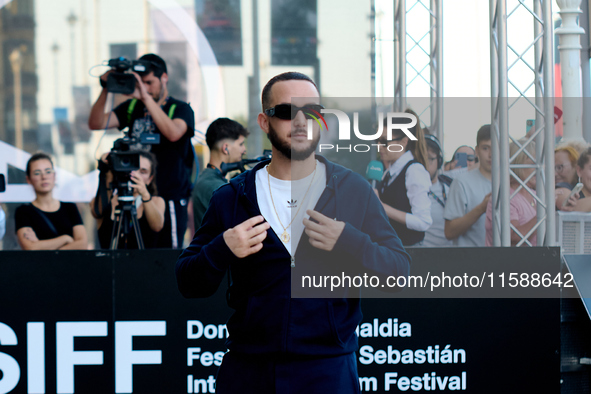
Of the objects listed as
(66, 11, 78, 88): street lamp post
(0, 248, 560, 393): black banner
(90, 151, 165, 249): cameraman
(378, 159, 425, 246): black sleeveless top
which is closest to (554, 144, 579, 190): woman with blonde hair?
(378, 159, 425, 246): black sleeveless top

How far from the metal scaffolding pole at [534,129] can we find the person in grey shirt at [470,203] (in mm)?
310

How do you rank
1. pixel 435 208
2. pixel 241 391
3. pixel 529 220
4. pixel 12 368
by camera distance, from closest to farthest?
pixel 241 391, pixel 12 368, pixel 529 220, pixel 435 208

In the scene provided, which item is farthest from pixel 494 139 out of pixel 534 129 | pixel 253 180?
pixel 253 180

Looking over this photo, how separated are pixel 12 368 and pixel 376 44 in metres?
Answer: 4.55

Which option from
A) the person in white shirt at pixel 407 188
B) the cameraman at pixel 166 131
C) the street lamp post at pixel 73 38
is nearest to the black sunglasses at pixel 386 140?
the person in white shirt at pixel 407 188

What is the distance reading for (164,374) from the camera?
3482 mm

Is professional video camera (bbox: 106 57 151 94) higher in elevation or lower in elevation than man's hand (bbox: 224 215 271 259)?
higher

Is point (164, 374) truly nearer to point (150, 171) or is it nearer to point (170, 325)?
point (170, 325)

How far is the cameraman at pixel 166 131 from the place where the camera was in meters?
4.61

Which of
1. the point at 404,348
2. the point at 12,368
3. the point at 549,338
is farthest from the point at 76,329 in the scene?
the point at 549,338

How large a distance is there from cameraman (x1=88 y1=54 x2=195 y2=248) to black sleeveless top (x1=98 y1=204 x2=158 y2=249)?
0.10 metres

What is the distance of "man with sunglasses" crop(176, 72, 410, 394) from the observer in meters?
1.89

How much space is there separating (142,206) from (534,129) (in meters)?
2.82

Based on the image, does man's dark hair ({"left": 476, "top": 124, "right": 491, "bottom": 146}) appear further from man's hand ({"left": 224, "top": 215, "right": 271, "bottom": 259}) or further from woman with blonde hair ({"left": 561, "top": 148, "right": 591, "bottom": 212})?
man's hand ({"left": 224, "top": 215, "right": 271, "bottom": 259})
